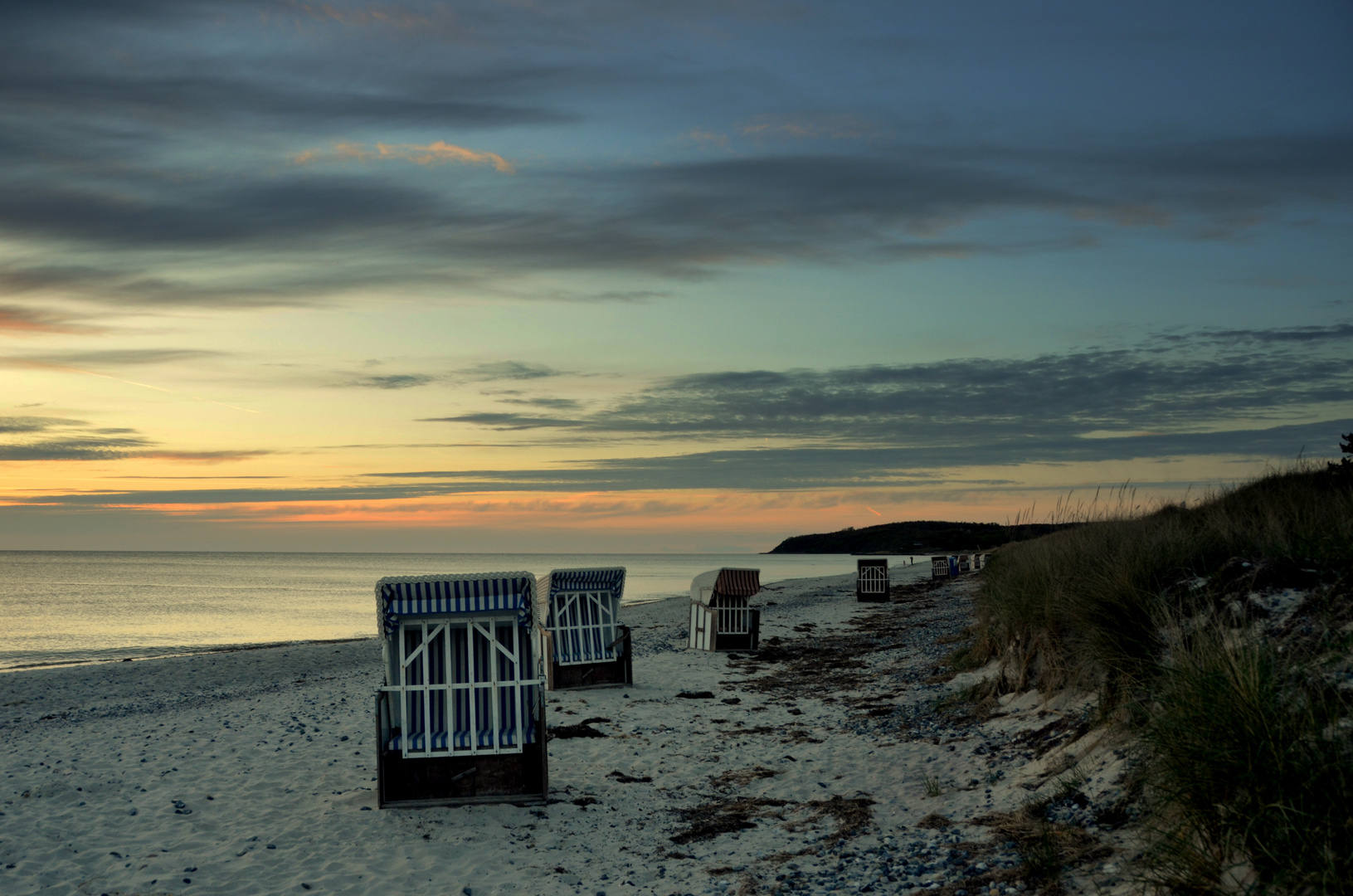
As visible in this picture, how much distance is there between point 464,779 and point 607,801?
163cm

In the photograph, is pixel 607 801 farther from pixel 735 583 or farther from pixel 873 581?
pixel 873 581

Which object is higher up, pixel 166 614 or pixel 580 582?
pixel 580 582

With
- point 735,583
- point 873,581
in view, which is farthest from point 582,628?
point 873,581

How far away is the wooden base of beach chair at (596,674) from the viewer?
16.0 metres

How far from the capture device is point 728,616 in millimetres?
21828

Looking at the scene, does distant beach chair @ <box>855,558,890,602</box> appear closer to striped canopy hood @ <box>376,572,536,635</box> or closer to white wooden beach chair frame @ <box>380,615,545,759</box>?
white wooden beach chair frame @ <box>380,615,545,759</box>

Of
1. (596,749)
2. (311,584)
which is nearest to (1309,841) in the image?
(596,749)

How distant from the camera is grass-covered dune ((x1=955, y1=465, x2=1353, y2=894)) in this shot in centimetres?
456

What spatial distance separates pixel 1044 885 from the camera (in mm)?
5766

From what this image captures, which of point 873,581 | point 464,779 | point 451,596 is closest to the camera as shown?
point 451,596

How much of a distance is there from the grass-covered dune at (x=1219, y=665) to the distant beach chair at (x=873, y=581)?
2678 cm

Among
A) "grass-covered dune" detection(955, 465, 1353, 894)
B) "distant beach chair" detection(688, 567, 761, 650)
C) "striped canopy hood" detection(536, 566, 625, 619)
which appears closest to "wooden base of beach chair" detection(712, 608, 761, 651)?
"distant beach chair" detection(688, 567, 761, 650)

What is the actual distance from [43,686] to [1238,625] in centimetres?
2762

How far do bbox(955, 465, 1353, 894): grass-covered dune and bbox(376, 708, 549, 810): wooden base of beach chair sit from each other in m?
5.86
